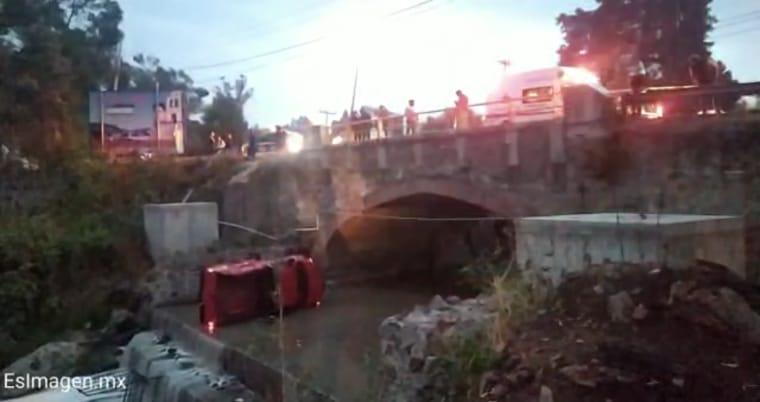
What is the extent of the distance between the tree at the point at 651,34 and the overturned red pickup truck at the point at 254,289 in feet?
44.5

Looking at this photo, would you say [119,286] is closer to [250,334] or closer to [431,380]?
[250,334]

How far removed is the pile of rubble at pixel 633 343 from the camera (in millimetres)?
3818

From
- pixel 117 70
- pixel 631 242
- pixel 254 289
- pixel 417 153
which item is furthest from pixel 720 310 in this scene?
pixel 117 70

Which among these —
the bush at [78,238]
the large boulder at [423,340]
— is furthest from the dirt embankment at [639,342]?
the bush at [78,238]

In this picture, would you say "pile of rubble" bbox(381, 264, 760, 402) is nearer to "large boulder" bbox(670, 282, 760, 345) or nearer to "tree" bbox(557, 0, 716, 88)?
"large boulder" bbox(670, 282, 760, 345)

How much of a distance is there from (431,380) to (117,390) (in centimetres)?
782

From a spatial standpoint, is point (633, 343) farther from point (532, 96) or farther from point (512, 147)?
point (532, 96)

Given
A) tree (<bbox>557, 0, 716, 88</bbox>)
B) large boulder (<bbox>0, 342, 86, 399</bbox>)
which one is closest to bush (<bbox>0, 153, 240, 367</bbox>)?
large boulder (<bbox>0, 342, 86, 399</bbox>)

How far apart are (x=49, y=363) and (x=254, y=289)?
3.81m

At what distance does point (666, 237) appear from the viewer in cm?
494

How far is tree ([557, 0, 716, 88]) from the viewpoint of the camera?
943 inches

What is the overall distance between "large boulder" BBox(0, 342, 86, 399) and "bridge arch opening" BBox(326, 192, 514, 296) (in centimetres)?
629

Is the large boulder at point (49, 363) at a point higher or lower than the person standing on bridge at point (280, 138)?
lower

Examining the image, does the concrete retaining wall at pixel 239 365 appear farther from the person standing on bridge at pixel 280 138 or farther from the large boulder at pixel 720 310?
the person standing on bridge at pixel 280 138
